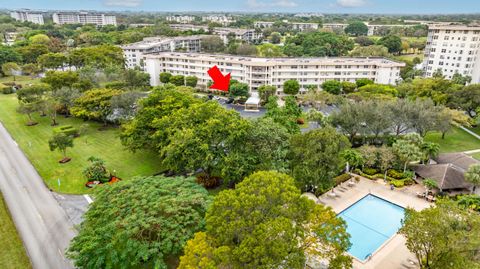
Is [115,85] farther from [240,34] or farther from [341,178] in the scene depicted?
[240,34]

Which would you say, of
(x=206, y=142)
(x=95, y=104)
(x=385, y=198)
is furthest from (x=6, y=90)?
(x=385, y=198)

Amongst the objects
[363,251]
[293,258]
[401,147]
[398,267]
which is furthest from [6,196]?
[401,147]

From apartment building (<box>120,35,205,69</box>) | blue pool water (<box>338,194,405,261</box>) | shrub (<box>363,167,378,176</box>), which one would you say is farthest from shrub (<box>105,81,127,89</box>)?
blue pool water (<box>338,194,405,261</box>)

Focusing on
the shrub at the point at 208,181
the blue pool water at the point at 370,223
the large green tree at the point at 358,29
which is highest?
the large green tree at the point at 358,29

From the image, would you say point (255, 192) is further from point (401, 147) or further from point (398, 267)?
point (401, 147)

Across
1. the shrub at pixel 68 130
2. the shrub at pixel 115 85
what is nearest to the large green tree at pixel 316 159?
the shrub at pixel 68 130

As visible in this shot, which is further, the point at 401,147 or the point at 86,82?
the point at 86,82

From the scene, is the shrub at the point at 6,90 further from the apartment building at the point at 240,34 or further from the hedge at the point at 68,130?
the apartment building at the point at 240,34
